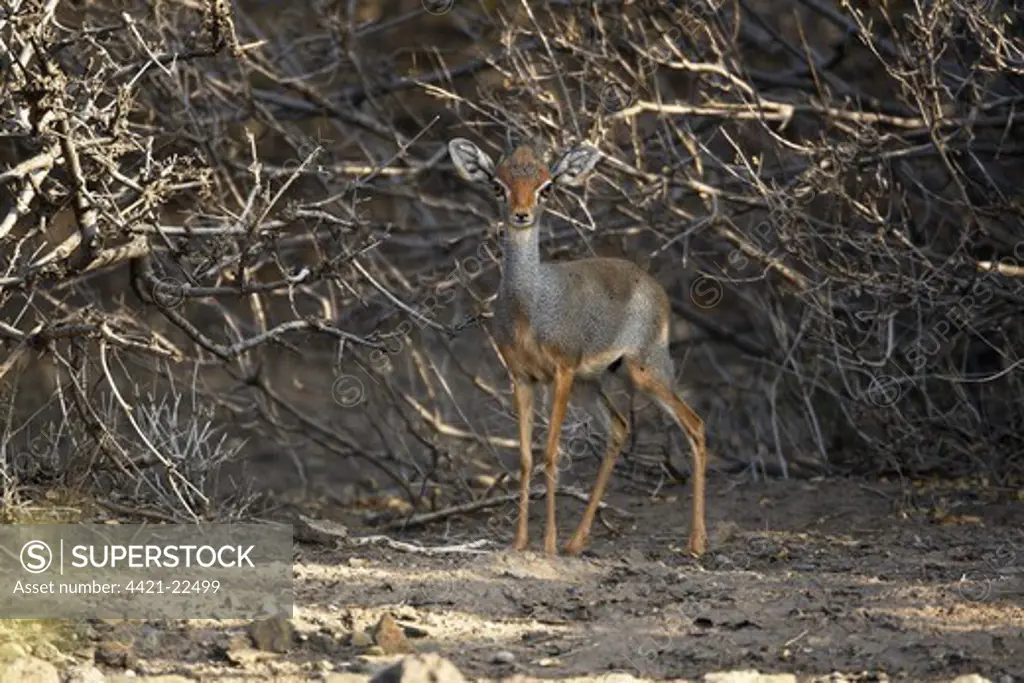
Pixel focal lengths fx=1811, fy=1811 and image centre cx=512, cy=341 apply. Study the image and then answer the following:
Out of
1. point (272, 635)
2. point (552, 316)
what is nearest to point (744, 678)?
point (272, 635)

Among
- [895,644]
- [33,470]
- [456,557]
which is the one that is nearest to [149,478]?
[33,470]

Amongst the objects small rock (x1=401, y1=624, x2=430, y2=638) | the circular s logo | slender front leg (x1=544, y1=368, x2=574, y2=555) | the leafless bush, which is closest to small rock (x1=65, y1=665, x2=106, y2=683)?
the circular s logo

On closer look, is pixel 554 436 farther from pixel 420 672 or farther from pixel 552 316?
pixel 420 672

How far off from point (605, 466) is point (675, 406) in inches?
19.7

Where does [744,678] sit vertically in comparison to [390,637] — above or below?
below

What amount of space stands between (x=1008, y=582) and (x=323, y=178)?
4883mm

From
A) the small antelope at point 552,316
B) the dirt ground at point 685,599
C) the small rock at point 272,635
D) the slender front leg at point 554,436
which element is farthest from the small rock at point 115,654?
the slender front leg at point 554,436

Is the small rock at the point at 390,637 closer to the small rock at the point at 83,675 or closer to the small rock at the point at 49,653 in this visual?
the small rock at the point at 83,675

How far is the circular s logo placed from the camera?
7961 mm

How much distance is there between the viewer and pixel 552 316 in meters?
9.22

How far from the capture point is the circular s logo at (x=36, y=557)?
7.96 metres

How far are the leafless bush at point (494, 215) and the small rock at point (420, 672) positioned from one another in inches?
111

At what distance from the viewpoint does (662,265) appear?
42.1 feet

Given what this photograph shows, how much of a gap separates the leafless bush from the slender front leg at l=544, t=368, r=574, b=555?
0.75m
